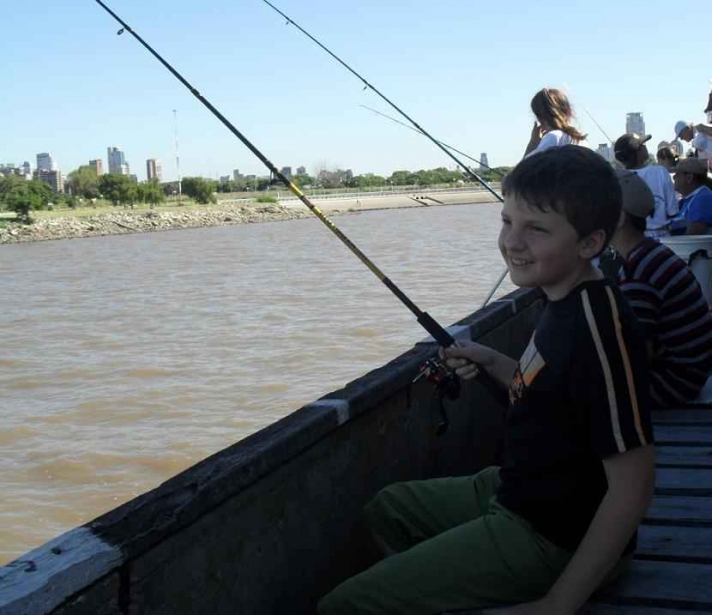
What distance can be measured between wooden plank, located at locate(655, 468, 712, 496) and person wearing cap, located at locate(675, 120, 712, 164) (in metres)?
6.22

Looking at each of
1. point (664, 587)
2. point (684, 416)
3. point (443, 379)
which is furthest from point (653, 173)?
point (664, 587)

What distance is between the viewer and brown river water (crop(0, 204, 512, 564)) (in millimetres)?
10094

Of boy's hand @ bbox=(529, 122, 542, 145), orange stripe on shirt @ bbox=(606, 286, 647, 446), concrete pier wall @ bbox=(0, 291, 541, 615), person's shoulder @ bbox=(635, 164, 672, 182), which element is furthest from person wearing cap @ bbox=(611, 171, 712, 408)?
person's shoulder @ bbox=(635, 164, 672, 182)

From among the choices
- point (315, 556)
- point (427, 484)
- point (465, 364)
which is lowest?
point (315, 556)

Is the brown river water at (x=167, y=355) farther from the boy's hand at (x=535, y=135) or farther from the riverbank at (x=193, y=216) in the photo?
the riverbank at (x=193, y=216)

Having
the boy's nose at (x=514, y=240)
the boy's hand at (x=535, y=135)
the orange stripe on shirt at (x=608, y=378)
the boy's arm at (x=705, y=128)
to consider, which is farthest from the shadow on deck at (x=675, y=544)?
the boy's arm at (x=705, y=128)

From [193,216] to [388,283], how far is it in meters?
76.9

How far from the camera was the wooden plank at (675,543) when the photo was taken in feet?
8.51

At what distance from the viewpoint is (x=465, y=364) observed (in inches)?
107

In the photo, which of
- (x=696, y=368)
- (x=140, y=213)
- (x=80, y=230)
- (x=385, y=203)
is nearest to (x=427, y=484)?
(x=696, y=368)

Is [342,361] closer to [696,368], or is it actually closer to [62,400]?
[62,400]

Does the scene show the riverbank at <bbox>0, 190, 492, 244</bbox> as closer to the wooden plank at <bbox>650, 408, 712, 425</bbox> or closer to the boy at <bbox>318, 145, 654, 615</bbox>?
the wooden plank at <bbox>650, 408, 712, 425</bbox>

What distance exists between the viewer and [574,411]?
6.87 feet

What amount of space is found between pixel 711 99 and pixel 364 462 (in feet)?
28.0
